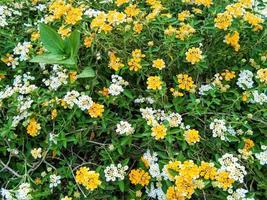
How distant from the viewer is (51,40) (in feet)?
5.32

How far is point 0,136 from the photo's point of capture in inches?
61.7

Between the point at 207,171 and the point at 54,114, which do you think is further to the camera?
the point at 54,114

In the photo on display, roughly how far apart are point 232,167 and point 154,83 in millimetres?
363

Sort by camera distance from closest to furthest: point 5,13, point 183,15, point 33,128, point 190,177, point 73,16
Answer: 1. point 190,177
2. point 33,128
3. point 73,16
4. point 183,15
5. point 5,13

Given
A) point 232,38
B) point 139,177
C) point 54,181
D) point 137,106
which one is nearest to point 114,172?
point 139,177

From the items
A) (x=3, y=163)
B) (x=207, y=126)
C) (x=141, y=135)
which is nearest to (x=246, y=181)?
(x=207, y=126)

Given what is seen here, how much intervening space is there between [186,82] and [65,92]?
Answer: 39 centimetres

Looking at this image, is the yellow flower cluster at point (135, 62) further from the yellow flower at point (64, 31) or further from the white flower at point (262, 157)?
the white flower at point (262, 157)

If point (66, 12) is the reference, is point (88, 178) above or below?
below

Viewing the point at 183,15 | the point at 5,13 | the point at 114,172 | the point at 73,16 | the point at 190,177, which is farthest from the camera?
the point at 5,13

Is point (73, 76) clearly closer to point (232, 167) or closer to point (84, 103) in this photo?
point (84, 103)

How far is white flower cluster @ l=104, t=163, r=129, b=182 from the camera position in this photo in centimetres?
146

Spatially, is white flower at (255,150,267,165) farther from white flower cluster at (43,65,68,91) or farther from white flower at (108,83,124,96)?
white flower cluster at (43,65,68,91)

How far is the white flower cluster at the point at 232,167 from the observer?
1389mm
